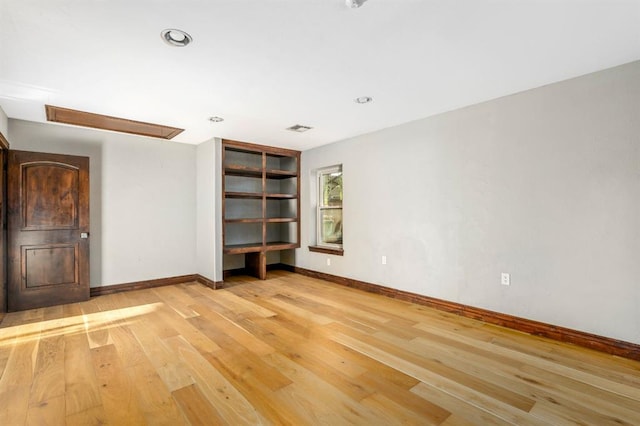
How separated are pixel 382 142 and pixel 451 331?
2.63 meters

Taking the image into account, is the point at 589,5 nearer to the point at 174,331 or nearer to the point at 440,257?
the point at 440,257

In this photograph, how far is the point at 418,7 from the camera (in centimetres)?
183

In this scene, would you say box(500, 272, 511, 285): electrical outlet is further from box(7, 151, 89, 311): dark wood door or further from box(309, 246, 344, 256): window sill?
box(7, 151, 89, 311): dark wood door

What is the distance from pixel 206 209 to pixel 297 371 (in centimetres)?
350

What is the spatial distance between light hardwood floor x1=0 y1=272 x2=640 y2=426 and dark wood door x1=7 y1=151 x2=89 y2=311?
39 cm

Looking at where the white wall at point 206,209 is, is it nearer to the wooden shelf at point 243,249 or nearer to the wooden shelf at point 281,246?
the wooden shelf at point 243,249

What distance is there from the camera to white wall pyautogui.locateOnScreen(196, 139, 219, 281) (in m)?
4.95

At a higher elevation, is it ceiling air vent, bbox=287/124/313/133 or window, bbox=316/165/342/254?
ceiling air vent, bbox=287/124/313/133

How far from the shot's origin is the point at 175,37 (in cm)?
213

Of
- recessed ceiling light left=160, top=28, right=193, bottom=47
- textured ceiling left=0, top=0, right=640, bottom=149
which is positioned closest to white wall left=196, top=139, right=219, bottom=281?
textured ceiling left=0, top=0, right=640, bottom=149

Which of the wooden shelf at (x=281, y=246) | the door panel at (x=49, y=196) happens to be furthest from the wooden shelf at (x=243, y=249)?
the door panel at (x=49, y=196)

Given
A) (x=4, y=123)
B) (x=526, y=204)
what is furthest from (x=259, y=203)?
(x=526, y=204)

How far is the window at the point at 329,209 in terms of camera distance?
5.48 m

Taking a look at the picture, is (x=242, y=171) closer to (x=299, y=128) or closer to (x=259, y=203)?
(x=259, y=203)
